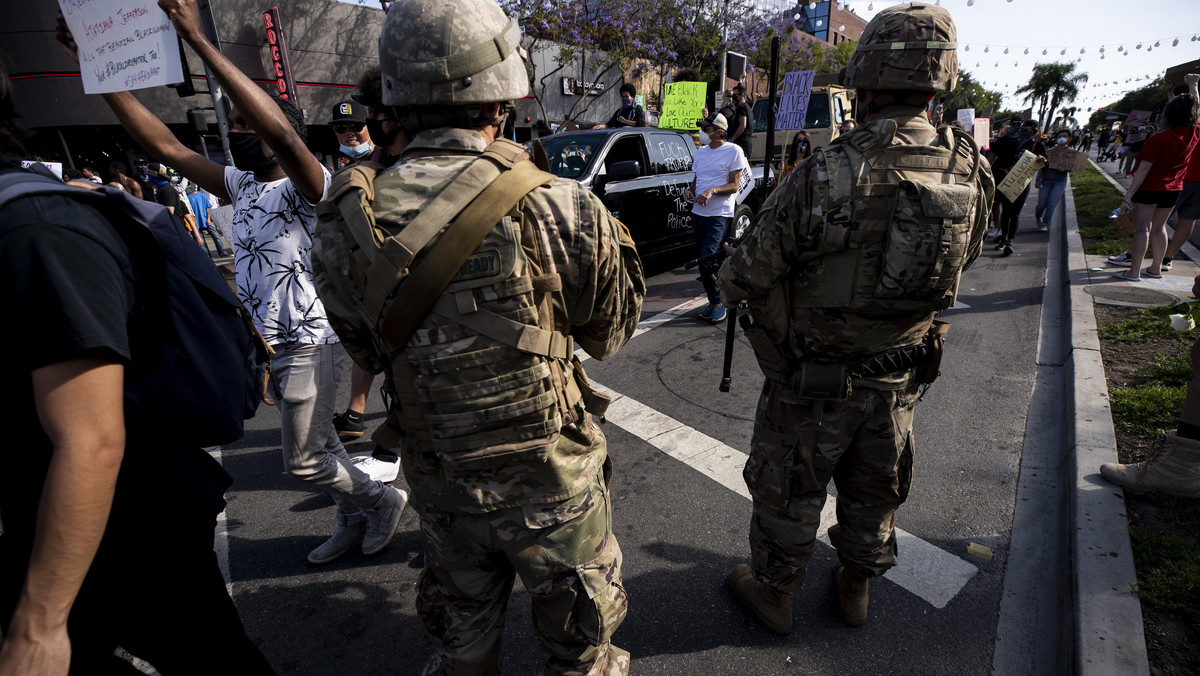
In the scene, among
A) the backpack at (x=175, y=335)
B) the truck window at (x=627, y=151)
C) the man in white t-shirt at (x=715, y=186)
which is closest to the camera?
the backpack at (x=175, y=335)

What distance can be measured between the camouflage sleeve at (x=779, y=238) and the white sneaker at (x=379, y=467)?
2.34 metres

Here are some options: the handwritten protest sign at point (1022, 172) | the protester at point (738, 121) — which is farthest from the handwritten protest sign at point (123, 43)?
the protester at point (738, 121)

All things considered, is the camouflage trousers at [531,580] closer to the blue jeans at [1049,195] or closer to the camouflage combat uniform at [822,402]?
the camouflage combat uniform at [822,402]

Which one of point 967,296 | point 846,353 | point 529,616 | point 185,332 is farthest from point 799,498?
point 967,296

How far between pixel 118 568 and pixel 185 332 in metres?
0.55

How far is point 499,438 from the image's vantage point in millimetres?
1338

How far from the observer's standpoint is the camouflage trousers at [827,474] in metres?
1.95

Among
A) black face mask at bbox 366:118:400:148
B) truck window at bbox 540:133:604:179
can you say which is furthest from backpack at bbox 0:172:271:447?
truck window at bbox 540:133:604:179

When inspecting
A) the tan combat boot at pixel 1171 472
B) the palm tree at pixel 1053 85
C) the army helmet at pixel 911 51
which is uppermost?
the palm tree at pixel 1053 85

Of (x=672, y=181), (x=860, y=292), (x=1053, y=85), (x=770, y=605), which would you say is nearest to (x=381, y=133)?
(x=860, y=292)

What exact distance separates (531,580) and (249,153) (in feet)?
7.01

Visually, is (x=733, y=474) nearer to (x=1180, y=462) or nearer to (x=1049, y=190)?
(x=1180, y=462)

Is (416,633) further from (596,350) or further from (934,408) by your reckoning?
(934,408)

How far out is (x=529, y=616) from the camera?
7.81 feet
